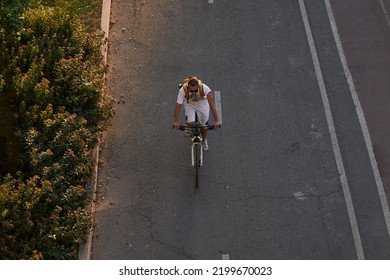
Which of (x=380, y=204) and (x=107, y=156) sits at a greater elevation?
(x=107, y=156)

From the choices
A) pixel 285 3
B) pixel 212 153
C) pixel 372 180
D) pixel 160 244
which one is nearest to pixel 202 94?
pixel 212 153

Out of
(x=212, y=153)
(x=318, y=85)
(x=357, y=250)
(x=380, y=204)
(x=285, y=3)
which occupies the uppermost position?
Answer: (x=285, y=3)

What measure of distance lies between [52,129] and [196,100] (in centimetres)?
272

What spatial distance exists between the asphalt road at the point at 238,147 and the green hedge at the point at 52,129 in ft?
2.96

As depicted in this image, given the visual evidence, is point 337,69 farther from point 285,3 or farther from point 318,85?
point 285,3

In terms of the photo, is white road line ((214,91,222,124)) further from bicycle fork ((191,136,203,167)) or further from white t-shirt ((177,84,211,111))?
white t-shirt ((177,84,211,111))

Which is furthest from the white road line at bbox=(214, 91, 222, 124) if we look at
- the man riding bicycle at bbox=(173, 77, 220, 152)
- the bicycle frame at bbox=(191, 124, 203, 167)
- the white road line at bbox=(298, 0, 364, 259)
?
the white road line at bbox=(298, 0, 364, 259)

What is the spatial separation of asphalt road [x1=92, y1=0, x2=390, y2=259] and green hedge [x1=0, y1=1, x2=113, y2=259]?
35.5 inches

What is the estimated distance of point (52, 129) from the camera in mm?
13680

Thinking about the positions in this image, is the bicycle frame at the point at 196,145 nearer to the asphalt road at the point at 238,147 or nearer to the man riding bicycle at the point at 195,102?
the man riding bicycle at the point at 195,102

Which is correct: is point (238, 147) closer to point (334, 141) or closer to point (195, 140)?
point (195, 140)

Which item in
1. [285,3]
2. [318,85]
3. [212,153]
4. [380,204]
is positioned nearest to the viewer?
[380,204]

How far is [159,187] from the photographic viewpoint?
1423 cm

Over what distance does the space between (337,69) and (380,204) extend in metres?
3.75
